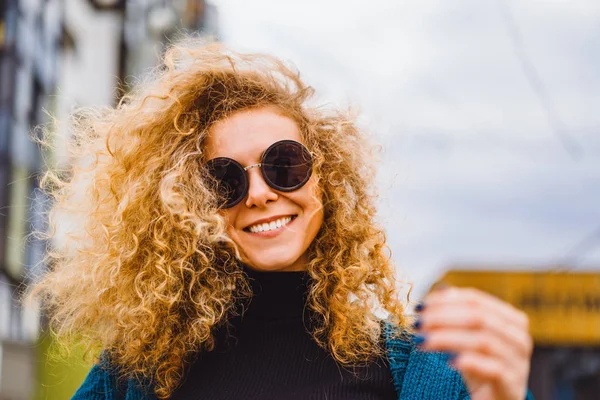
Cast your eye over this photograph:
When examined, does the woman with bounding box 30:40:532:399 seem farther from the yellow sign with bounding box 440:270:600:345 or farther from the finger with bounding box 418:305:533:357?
the yellow sign with bounding box 440:270:600:345

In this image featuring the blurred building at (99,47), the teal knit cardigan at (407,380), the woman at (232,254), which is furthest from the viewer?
the blurred building at (99,47)

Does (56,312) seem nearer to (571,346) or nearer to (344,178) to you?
(344,178)

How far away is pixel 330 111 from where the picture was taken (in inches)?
103

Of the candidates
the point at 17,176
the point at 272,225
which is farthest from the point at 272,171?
the point at 17,176

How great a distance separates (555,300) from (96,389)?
30.5ft

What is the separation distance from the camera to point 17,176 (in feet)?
34.2

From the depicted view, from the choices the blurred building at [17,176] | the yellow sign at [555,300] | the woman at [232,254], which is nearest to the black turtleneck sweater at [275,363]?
the woman at [232,254]

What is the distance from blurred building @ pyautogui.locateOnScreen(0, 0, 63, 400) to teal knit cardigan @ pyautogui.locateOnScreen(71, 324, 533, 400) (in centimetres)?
777

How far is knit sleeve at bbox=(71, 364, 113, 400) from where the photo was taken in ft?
7.42

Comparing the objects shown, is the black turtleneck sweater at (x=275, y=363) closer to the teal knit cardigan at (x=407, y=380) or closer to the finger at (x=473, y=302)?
the teal knit cardigan at (x=407, y=380)

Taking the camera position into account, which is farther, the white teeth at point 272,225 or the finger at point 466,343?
the white teeth at point 272,225

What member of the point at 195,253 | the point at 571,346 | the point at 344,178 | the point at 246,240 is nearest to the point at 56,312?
the point at 195,253

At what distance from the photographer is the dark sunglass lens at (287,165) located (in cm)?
221

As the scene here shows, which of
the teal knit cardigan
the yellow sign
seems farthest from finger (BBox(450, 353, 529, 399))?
the yellow sign
